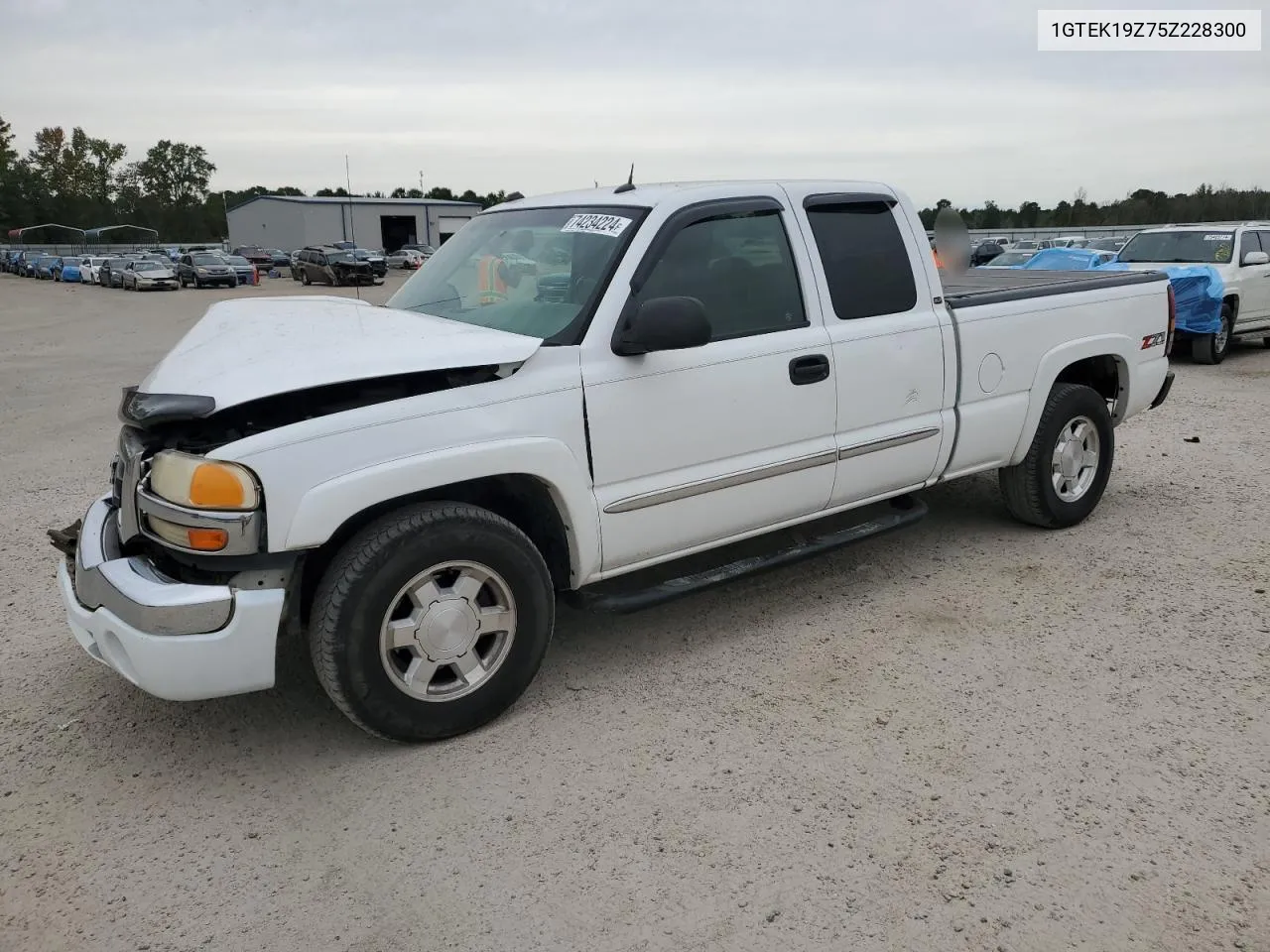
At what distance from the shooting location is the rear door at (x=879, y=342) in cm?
436

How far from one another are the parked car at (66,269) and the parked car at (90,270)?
1.48m

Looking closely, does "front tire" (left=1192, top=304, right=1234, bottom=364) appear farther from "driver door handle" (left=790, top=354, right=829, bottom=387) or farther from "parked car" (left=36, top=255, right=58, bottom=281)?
"parked car" (left=36, top=255, right=58, bottom=281)

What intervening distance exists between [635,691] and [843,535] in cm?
130

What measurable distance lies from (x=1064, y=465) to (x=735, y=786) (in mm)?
3292

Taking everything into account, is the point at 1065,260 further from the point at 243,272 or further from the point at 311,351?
the point at 243,272

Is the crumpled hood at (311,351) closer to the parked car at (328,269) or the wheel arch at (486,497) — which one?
the wheel arch at (486,497)

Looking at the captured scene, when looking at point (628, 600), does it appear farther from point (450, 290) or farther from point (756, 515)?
point (450, 290)

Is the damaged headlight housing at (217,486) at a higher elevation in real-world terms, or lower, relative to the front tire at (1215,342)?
higher

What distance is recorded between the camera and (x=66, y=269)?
5100 cm

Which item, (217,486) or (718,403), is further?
(718,403)

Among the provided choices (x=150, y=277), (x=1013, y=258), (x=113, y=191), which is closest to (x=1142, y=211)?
(x=1013, y=258)

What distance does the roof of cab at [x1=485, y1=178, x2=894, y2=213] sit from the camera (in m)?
4.09

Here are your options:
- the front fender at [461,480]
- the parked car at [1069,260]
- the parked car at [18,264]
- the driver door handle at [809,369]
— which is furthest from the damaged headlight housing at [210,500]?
the parked car at [18,264]

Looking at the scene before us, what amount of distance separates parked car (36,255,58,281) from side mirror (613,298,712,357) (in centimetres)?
6114
